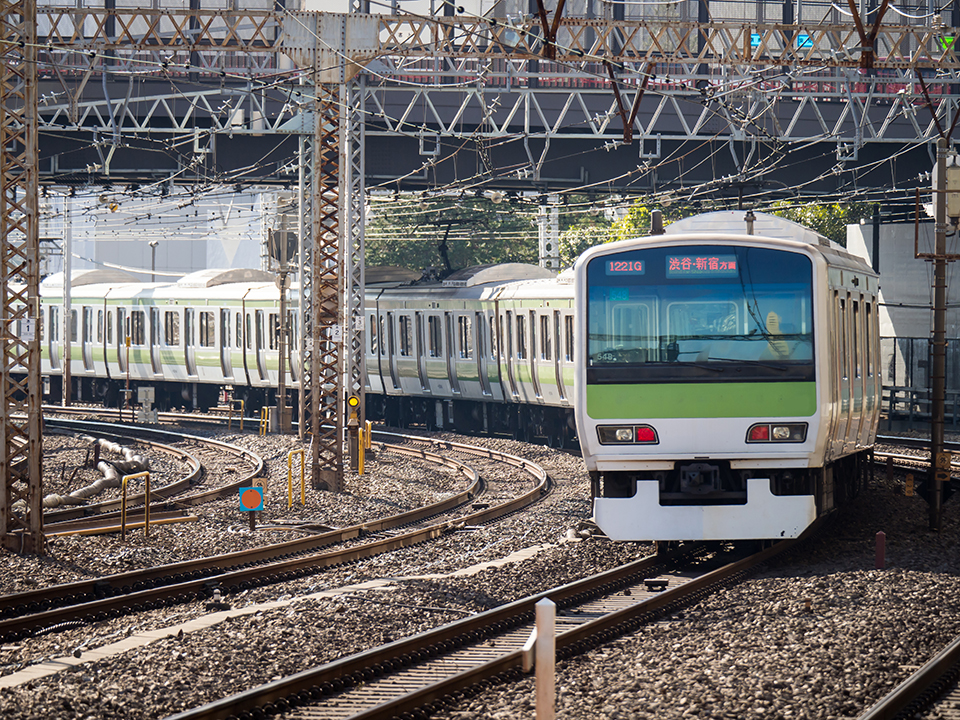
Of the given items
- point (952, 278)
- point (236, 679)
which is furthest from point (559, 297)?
point (236, 679)

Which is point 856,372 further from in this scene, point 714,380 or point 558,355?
point 558,355

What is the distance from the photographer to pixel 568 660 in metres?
8.53

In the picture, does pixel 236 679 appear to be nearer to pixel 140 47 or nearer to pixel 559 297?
pixel 140 47

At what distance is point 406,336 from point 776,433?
65.3ft

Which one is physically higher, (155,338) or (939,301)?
(939,301)

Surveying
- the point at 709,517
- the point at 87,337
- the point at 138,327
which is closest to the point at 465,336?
the point at 138,327

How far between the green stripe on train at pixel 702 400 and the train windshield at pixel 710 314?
0.27ft

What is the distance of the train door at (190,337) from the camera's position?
117ft

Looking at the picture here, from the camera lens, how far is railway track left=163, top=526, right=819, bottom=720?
737cm

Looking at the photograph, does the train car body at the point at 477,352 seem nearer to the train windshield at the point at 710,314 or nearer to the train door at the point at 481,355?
the train door at the point at 481,355

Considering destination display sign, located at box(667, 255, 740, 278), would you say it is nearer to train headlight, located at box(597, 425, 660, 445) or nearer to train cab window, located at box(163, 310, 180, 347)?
train headlight, located at box(597, 425, 660, 445)

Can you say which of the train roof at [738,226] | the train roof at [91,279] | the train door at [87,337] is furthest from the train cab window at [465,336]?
the train roof at [91,279]

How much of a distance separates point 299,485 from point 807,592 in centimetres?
1042

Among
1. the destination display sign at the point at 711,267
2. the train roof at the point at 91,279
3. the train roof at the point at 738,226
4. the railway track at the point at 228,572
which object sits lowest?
the railway track at the point at 228,572
